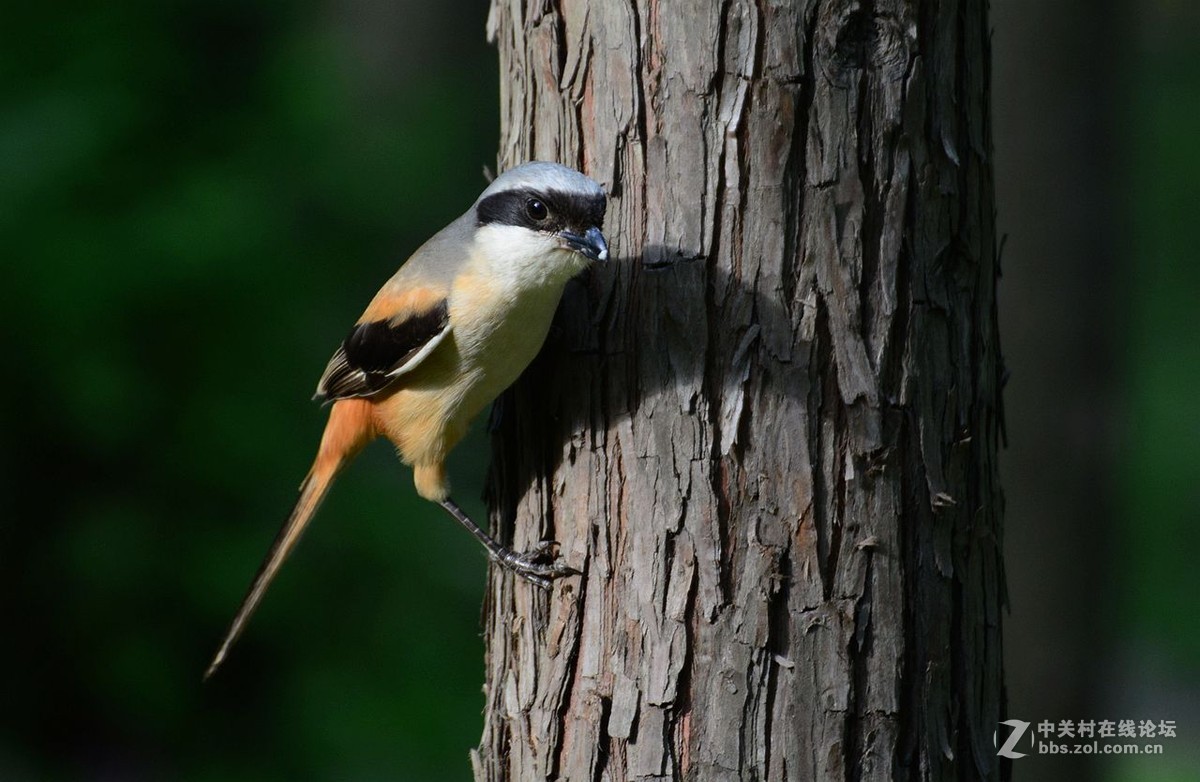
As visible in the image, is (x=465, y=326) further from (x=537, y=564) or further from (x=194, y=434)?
(x=194, y=434)

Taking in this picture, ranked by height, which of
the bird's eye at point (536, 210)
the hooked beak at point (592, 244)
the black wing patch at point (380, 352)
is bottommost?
the black wing patch at point (380, 352)

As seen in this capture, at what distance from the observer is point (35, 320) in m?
5.19

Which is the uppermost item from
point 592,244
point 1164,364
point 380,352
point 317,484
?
point 1164,364

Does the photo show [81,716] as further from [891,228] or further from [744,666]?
[891,228]

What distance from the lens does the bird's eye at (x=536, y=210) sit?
3158 mm

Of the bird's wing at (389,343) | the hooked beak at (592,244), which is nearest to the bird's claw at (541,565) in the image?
the bird's wing at (389,343)

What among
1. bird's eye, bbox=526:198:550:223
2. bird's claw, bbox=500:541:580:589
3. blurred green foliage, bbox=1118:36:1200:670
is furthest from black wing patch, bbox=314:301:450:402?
blurred green foliage, bbox=1118:36:1200:670

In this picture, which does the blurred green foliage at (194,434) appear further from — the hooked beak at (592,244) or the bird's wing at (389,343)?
the hooked beak at (592,244)

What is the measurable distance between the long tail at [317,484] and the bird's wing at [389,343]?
99mm

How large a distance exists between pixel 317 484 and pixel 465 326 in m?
1.04

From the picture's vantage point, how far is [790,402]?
9.68 feet

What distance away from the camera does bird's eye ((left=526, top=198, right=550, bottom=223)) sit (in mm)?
3158

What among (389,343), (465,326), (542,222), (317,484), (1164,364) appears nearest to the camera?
(542,222)

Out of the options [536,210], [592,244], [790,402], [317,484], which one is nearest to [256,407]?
[317,484]
